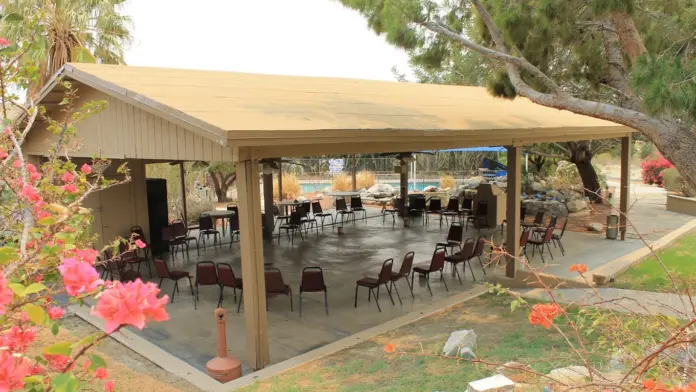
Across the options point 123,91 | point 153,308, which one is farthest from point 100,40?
point 153,308

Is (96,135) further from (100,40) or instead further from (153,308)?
(100,40)

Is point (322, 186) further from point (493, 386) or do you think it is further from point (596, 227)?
point (493, 386)

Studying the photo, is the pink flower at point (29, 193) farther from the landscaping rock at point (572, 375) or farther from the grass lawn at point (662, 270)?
the grass lawn at point (662, 270)

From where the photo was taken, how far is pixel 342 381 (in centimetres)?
495

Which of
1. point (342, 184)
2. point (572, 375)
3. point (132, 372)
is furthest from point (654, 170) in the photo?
point (132, 372)

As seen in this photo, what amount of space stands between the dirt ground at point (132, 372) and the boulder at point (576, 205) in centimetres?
1306

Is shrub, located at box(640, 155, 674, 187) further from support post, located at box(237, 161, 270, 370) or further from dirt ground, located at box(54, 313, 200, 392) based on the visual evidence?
dirt ground, located at box(54, 313, 200, 392)

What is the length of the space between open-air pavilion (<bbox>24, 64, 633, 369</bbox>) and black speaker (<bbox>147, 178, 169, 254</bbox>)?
377mm

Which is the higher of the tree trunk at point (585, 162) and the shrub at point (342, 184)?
the tree trunk at point (585, 162)

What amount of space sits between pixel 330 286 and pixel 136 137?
3937 mm

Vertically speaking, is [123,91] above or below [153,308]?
above

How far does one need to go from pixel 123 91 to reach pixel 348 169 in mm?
21434

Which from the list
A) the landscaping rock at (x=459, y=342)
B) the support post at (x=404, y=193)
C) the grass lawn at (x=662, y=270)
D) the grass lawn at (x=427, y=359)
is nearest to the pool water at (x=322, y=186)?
the support post at (x=404, y=193)

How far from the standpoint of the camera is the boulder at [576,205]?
15.4 meters
